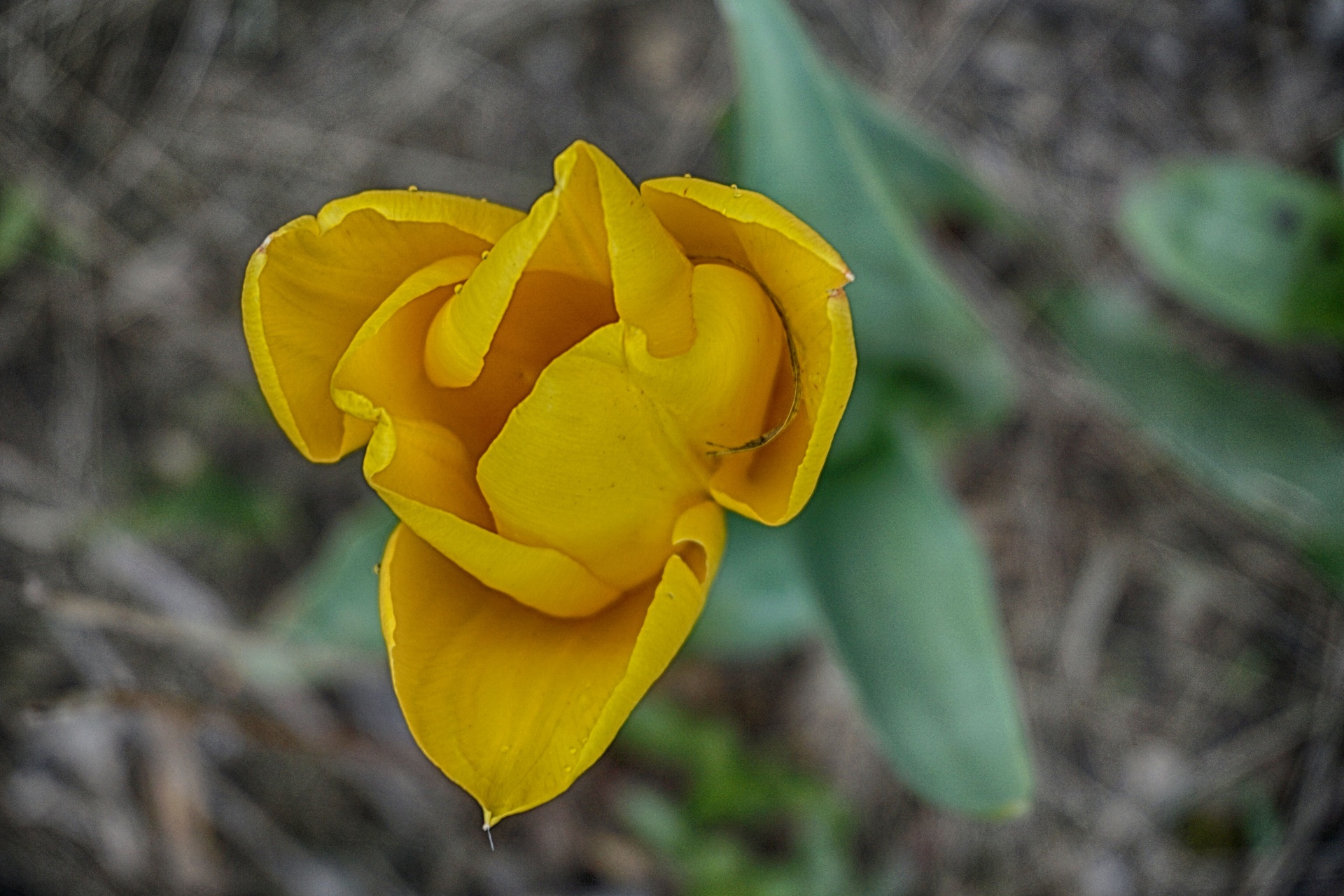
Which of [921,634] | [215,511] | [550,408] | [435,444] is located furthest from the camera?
[215,511]

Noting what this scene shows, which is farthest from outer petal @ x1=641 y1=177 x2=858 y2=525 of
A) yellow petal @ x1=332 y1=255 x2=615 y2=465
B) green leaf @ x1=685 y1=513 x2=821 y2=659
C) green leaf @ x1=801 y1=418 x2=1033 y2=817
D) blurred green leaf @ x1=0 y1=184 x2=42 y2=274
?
blurred green leaf @ x1=0 y1=184 x2=42 y2=274

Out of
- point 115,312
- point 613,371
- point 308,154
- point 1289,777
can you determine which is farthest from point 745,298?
point 115,312

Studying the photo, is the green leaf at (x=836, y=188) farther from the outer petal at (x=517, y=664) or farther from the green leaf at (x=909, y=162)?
the outer petal at (x=517, y=664)

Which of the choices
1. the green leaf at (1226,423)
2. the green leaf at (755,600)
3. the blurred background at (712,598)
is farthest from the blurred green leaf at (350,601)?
the green leaf at (1226,423)

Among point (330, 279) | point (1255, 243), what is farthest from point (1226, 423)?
point (330, 279)

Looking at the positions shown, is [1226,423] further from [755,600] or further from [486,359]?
[486,359]
